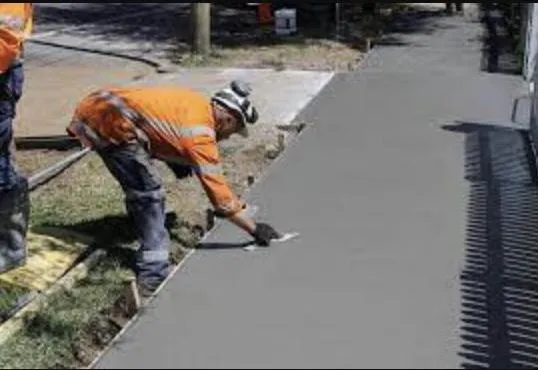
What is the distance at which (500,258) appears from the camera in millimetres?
6484

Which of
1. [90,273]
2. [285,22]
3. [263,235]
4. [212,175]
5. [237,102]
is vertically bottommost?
[90,273]

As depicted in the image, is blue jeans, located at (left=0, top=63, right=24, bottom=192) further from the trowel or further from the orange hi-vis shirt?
the trowel

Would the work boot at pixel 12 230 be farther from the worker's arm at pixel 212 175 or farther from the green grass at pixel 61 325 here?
the worker's arm at pixel 212 175

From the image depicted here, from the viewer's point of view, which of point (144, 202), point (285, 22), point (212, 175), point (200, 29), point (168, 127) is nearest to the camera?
point (212, 175)

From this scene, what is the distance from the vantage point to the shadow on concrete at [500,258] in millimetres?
5109

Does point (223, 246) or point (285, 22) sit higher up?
point (285, 22)

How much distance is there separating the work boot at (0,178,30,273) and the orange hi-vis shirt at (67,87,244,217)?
0.66 meters

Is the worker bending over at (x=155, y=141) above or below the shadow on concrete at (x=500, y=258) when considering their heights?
above

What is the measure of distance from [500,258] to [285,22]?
12286 millimetres

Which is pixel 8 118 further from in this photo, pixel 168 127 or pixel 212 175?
pixel 212 175

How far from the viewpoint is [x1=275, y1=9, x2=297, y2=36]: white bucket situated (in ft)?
59.7

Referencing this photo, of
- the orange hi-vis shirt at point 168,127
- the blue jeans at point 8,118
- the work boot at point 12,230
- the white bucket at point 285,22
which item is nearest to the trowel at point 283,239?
the orange hi-vis shirt at point 168,127

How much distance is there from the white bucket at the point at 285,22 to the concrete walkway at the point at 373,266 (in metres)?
7.48

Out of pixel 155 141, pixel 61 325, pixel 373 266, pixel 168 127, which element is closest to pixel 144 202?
pixel 155 141
